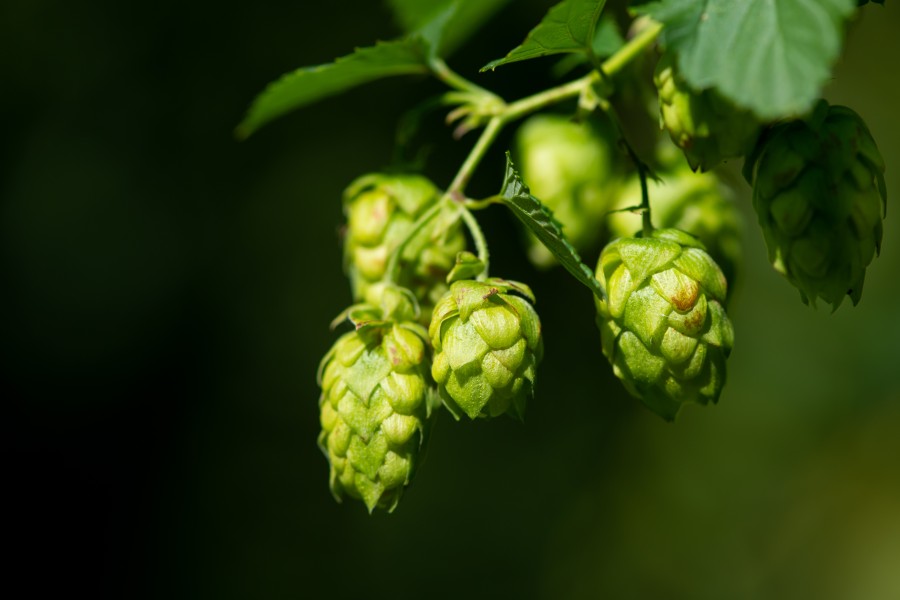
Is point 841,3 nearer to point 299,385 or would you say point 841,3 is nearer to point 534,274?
point 534,274

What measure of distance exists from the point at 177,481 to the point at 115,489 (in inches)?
13.1

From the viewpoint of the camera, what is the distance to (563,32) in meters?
1.34

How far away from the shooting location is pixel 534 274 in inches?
207

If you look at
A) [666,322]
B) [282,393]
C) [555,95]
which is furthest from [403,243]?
[282,393]

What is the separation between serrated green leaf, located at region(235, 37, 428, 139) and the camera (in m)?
1.70

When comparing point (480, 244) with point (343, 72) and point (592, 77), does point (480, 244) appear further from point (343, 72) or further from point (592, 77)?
point (343, 72)

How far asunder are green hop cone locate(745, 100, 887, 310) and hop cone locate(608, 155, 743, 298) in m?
0.52

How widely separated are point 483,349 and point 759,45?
51cm

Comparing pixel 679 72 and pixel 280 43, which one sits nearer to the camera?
pixel 679 72

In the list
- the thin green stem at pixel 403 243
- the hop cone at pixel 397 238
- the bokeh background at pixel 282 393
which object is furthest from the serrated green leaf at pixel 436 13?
the bokeh background at pixel 282 393

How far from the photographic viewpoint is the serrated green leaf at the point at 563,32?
128 cm

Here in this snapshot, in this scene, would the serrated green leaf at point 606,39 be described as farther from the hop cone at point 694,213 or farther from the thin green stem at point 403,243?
the thin green stem at point 403,243

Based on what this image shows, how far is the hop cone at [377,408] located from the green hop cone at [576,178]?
56 centimetres

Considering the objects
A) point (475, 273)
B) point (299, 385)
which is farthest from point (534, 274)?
point (475, 273)
